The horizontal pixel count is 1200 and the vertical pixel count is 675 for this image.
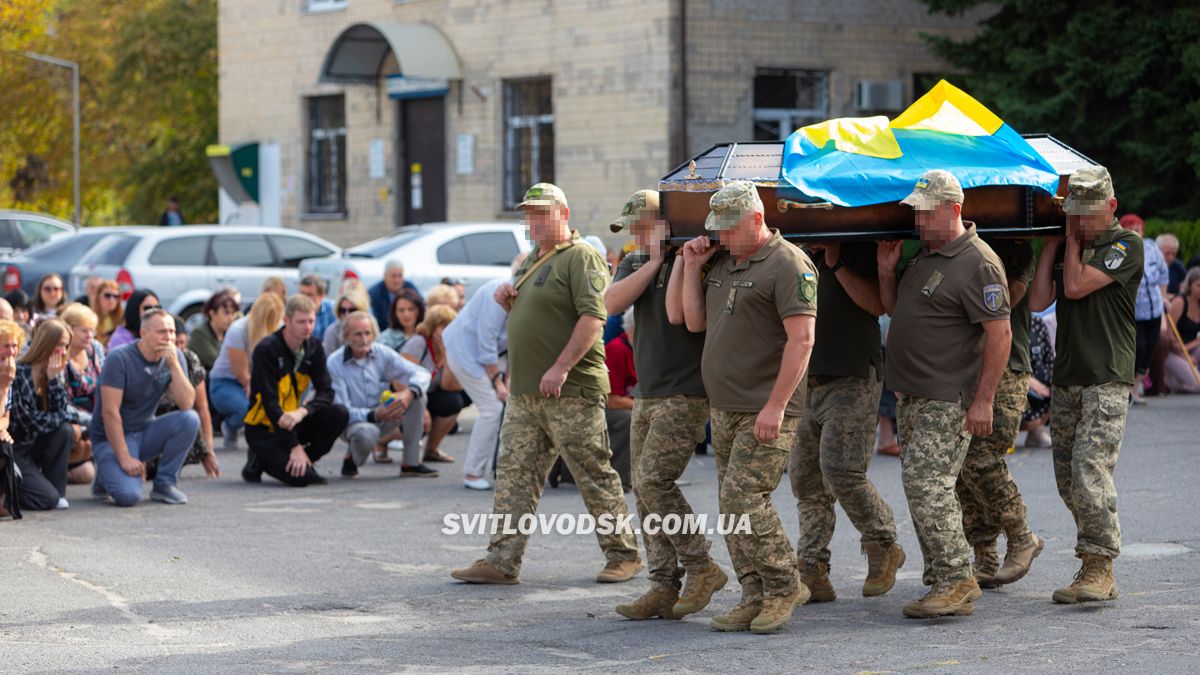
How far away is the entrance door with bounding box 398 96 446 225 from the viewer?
95.6 ft

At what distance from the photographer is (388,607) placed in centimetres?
797

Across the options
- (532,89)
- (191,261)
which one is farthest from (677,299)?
(532,89)

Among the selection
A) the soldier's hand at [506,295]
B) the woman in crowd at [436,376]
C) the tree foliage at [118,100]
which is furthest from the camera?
the tree foliage at [118,100]

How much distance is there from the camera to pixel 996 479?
7.95 metres

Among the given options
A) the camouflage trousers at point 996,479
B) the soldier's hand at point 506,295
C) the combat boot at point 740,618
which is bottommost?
the combat boot at point 740,618

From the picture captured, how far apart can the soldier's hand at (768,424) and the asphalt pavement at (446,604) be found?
866 mm

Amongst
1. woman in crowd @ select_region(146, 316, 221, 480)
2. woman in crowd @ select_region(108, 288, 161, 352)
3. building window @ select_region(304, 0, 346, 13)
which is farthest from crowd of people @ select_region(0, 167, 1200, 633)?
building window @ select_region(304, 0, 346, 13)

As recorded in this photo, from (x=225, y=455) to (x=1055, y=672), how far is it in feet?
30.5

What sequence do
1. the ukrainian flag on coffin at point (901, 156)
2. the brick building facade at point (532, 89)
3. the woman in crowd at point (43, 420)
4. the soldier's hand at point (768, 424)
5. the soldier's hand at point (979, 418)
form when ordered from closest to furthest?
1. the soldier's hand at point (768, 424)
2. the soldier's hand at point (979, 418)
3. the ukrainian flag on coffin at point (901, 156)
4. the woman in crowd at point (43, 420)
5. the brick building facade at point (532, 89)

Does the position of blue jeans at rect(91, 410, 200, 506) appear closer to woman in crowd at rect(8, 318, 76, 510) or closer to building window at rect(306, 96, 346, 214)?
woman in crowd at rect(8, 318, 76, 510)

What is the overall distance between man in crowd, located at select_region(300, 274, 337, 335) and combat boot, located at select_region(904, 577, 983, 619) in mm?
9805

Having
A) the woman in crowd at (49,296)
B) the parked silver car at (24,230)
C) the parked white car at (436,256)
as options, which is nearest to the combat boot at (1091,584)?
the woman in crowd at (49,296)

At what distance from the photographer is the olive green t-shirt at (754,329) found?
7.07m

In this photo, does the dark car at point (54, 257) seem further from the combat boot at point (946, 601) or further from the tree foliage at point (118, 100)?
the combat boot at point (946, 601)
